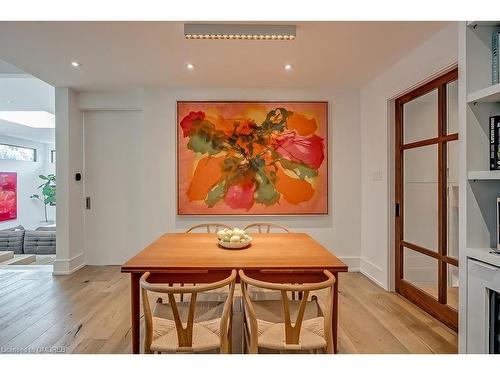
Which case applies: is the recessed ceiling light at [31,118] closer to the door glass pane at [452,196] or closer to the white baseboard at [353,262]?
the white baseboard at [353,262]

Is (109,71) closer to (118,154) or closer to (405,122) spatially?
(118,154)

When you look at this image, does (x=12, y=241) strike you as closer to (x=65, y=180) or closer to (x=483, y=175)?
(x=65, y=180)

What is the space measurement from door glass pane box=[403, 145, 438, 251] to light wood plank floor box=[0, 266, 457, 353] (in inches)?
26.9

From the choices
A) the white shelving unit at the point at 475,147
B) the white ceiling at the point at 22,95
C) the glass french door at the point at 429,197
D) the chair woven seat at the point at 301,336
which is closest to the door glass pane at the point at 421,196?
the glass french door at the point at 429,197

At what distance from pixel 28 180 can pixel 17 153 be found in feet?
2.85

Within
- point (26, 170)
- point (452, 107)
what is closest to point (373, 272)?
point (452, 107)

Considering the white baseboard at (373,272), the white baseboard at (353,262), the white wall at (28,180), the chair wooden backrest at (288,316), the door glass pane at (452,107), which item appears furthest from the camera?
the white wall at (28,180)

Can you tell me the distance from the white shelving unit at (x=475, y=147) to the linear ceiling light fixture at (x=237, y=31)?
1177mm

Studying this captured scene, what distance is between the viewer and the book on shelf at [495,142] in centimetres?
169

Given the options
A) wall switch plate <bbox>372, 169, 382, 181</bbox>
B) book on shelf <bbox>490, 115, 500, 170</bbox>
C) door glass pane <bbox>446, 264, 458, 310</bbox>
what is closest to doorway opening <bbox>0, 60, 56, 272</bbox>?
wall switch plate <bbox>372, 169, 382, 181</bbox>

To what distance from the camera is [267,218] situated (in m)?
3.92

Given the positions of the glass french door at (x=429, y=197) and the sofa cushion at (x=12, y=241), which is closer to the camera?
the glass french door at (x=429, y=197)

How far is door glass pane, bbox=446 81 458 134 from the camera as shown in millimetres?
2448

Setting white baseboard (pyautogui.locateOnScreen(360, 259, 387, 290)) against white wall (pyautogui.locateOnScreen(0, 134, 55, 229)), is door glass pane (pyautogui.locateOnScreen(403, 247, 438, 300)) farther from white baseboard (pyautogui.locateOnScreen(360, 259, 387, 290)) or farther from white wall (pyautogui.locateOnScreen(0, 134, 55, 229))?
white wall (pyautogui.locateOnScreen(0, 134, 55, 229))
